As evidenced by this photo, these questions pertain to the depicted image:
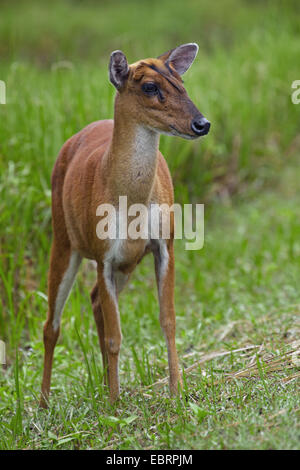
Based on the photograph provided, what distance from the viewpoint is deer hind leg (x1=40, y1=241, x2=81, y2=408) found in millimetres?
3959

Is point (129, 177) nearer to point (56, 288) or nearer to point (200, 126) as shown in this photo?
point (200, 126)

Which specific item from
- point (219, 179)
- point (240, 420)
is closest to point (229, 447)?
point (240, 420)

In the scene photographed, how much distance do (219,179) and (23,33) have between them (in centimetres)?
683

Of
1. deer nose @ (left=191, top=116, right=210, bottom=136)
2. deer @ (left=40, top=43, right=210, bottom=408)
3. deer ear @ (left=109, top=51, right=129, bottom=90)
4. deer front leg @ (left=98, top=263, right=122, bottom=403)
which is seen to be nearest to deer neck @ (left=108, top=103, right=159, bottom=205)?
deer @ (left=40, top=43, right=210, bottom=408)

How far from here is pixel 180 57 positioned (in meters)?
3.46

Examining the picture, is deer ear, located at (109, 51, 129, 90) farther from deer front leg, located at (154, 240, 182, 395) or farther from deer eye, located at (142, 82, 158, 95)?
deer front leg, located at (154, 240, 182, 395)

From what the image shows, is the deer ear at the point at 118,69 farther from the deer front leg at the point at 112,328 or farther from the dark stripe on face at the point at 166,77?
the deer front leg at the point at 112,328

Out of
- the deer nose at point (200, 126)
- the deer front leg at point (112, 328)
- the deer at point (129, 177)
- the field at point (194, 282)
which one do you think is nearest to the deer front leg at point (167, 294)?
the deer at point (129, 177)

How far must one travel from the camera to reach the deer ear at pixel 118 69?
328cm

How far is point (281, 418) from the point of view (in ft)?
9.48

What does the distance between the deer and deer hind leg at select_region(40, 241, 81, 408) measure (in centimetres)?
1

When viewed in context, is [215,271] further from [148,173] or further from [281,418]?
[281,418]

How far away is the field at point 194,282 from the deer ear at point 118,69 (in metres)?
1.25
